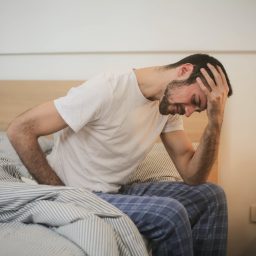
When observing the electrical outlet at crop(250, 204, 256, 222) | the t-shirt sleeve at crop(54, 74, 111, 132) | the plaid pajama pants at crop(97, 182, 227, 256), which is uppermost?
the t-shirt sleeve at crop(54, 74, 111, 132)

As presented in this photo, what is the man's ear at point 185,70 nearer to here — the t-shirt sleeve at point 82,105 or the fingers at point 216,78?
the fingers at point 216,78

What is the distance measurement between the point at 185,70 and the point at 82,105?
Result: 38 centimetres

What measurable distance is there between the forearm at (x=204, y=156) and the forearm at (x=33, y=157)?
51 centimetres

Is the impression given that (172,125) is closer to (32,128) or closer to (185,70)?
(185,70)

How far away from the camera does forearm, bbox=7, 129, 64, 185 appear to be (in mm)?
1312

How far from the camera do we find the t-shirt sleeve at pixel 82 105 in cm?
128

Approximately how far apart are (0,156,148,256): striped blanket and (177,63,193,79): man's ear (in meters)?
0.54

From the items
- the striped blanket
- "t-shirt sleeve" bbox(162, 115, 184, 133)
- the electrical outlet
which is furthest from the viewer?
the electrical outlet

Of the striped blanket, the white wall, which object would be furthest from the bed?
A: the white wall

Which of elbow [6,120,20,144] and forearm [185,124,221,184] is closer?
elbow [6,120,20,144]

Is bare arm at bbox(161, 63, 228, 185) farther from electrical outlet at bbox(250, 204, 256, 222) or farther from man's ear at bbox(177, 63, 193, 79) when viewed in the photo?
electrical outlet at bbox(250, 204, 256, 222)

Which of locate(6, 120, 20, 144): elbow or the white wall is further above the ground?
the white wall

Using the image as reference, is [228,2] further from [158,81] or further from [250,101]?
[158,81]

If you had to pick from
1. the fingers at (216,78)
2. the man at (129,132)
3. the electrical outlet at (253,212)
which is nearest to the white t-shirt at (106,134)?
the man at (129,132)
